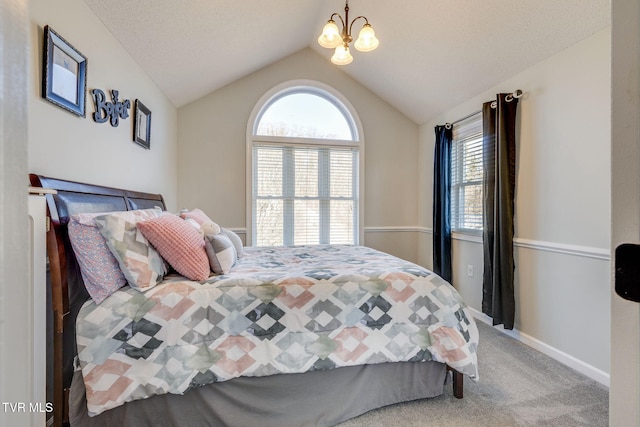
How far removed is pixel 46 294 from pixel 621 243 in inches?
72.6

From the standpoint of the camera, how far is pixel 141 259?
144cm

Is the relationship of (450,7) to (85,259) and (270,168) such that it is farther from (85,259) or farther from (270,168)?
(85,259)

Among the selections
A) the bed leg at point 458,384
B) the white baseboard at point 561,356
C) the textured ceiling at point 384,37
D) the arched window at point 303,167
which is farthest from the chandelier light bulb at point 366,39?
the white baseboard at point 561,356

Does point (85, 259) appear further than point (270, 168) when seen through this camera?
No

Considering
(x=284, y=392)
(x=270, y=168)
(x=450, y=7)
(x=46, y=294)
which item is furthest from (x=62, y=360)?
(x=450, y=7)

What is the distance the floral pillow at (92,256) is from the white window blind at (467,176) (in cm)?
321

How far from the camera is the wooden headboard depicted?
1232mm

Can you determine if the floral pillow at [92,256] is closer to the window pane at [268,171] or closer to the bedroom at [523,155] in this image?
Result: the bedroom at [523,155]

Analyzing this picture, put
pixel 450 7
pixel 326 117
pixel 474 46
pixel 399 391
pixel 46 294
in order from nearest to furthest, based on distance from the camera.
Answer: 1. pixel 46 294
2. pixel 399 391
3. pixel 450 7
4. pixel 474 46
5. pixel 326 117

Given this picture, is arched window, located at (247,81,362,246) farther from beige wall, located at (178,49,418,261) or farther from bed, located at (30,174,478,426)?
bed, located at (30,174,478,426)

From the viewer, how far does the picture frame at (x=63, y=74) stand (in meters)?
1.37

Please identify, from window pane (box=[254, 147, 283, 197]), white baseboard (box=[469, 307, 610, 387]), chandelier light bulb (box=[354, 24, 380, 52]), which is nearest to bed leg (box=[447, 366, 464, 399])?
white baseboard (box=[469, 307, 610, 387])

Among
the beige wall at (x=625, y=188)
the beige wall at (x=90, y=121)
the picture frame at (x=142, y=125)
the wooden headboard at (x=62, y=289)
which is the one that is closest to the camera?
the beige wall at (x=625, y=188)

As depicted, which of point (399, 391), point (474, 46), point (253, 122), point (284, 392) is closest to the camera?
point (284, 392)
